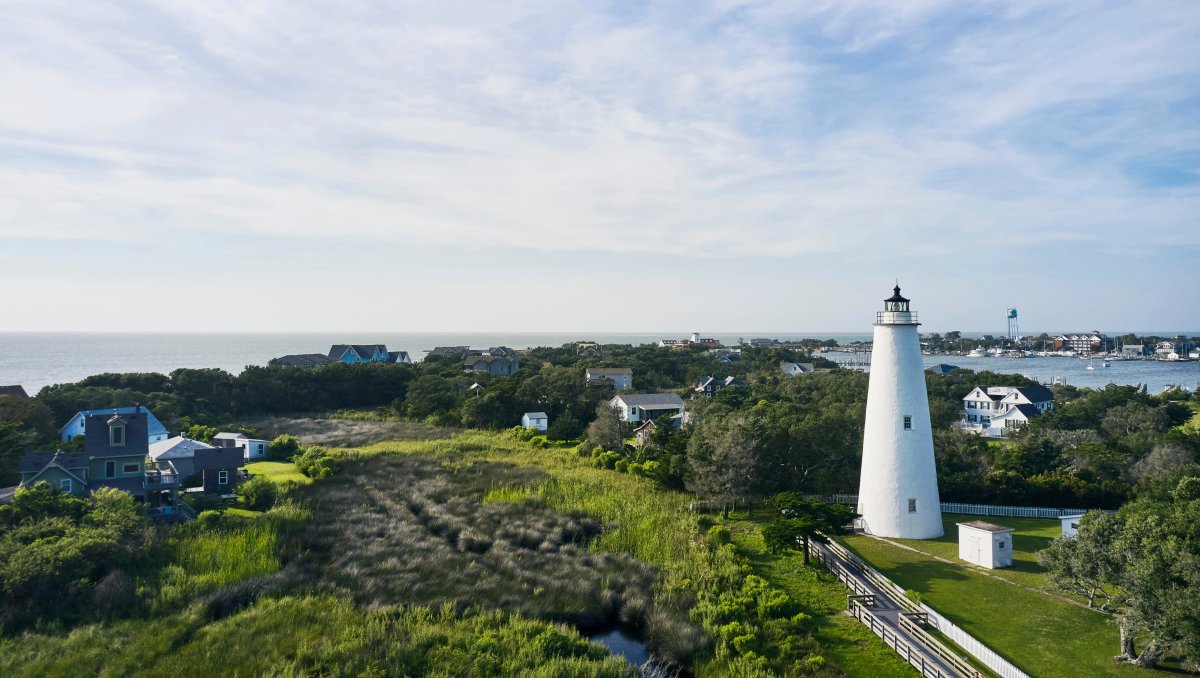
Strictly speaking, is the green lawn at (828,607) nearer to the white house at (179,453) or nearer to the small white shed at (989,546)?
the small white shed at (989,546)

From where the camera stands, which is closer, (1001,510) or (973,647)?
(973,647)

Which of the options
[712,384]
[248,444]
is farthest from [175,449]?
[712,384]

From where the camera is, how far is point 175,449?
2995 cm

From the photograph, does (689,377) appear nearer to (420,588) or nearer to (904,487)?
(904,487)

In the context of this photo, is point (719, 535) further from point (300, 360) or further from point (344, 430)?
point (300, 360)

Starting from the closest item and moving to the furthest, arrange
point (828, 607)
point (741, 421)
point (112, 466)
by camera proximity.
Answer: point (828, 607), point (112, 466), point (741, 421)

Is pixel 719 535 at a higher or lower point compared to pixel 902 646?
lower

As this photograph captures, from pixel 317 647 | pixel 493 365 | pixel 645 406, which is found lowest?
pixel 317 647

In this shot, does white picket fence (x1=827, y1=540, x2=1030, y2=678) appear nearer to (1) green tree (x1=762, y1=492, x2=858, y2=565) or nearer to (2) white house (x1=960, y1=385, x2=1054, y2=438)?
(1) green tree (x1=762, y1=492, x2=858, y2=565)

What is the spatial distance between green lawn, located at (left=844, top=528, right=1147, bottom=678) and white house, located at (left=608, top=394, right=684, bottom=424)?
33.7 meters

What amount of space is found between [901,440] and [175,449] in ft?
110

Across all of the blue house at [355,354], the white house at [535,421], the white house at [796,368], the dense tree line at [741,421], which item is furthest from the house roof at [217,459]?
the white house at [796,368]

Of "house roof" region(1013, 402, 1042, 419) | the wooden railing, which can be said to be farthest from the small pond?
"house roof" region(1013, 402, 1042, 419)

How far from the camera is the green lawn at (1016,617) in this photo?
13091 millimetres
